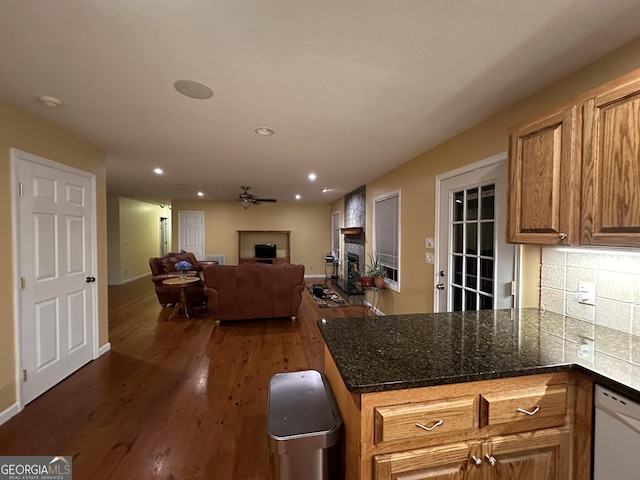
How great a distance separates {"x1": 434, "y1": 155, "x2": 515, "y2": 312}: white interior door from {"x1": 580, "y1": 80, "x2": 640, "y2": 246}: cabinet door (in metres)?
0.78

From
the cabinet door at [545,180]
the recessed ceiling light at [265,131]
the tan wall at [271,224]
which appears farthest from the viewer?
the tan wall at [271,224]

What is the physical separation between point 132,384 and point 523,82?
3778 mm

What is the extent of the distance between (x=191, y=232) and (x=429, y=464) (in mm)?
7924

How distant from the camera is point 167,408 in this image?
2.10m

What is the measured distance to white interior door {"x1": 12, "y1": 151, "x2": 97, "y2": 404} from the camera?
6.82 feet

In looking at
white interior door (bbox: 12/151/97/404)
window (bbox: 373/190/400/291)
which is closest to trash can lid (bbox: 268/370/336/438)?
white interior door (bbox: 12/151/97/404)

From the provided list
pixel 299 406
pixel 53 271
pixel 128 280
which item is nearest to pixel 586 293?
pixel 299 406

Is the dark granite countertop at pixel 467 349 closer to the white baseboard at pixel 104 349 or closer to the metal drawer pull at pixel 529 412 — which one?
the metal drawer pull at pixel 529 412

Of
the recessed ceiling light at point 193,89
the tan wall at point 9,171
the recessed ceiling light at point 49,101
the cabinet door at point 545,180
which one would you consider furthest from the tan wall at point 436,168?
the tan wall at point 9,171

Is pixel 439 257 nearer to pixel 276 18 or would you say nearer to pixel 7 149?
pixel 276 18

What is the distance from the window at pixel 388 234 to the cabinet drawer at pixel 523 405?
2.65 m

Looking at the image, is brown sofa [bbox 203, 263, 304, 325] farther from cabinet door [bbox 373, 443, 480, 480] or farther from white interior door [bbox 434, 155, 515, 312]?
cabinet door [bbox 373, 443, 480, 480]

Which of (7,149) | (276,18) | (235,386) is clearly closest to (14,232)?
(7,149)

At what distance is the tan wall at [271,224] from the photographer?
782cm
